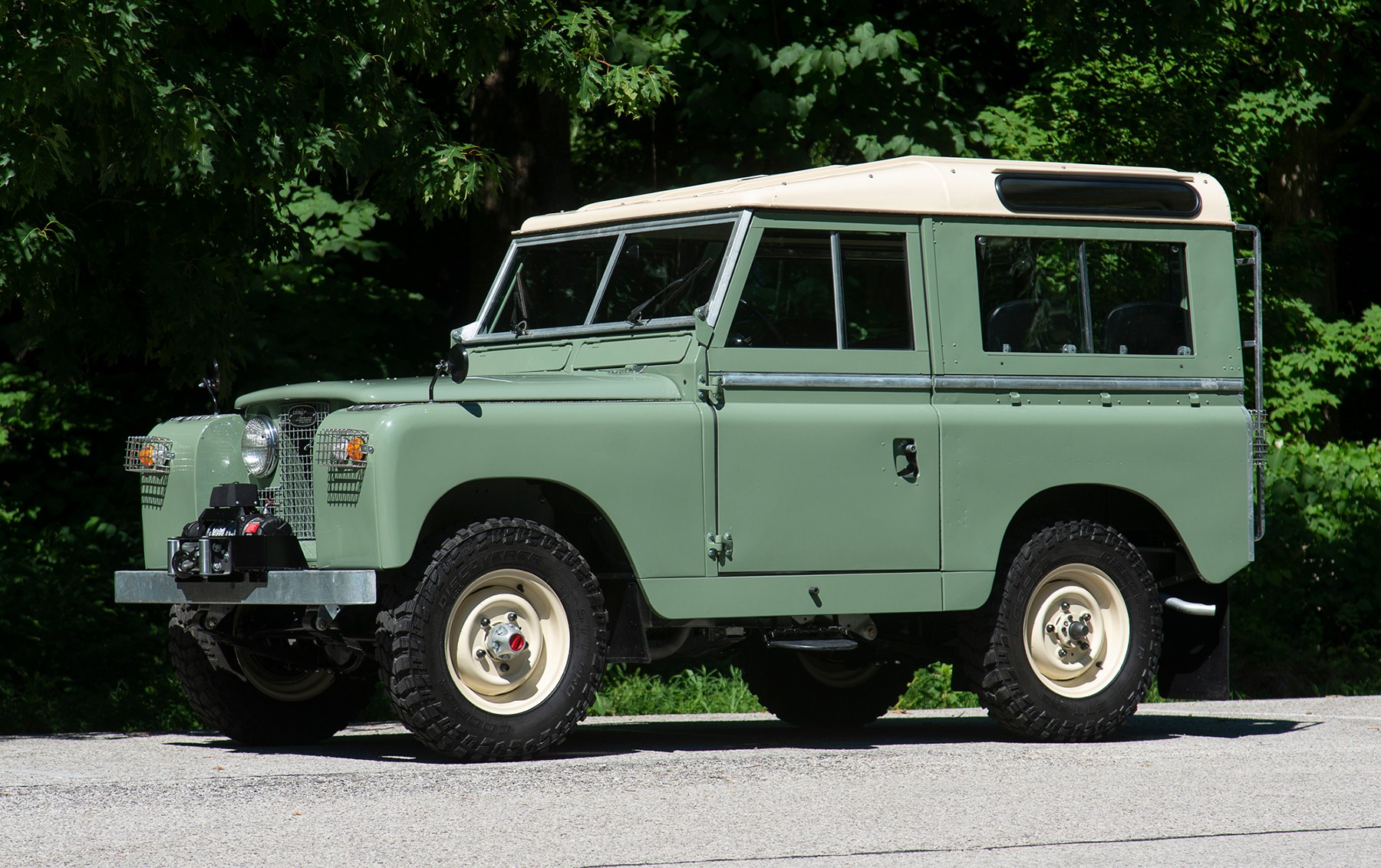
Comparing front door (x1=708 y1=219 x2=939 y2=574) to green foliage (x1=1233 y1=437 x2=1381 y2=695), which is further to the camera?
green foliage (x1=1233 y1=437 x2=1381 y2=695)

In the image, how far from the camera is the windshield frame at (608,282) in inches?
326

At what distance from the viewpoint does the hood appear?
7.67m

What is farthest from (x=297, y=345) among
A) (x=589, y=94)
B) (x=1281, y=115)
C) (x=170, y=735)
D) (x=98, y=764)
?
(x=1281, y=115)

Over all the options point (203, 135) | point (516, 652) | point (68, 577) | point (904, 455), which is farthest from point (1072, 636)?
point (68, 577)

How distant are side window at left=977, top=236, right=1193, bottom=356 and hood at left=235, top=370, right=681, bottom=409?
1677mm

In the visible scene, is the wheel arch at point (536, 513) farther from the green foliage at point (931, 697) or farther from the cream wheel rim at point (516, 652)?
the green foliage at point (931, 697)

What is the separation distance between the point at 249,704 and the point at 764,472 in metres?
2.52

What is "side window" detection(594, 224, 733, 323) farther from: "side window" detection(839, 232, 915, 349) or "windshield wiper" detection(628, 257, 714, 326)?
"side window" detection(839, 232, 915, 349)

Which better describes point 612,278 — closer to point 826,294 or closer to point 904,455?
point 826,294

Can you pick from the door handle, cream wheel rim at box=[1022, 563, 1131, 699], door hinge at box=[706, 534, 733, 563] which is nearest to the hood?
door hinge at box=[706, 534, 733, 563]

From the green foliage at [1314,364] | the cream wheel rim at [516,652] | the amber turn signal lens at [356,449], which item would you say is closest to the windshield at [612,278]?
the cream wheel rim at [516,652]

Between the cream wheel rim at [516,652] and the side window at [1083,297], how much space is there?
242cm

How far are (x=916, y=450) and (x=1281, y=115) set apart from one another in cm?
987

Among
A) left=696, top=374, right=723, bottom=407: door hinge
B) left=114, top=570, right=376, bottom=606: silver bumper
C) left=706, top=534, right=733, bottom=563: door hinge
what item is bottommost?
left=114, top=570, right=376, bottom=606: silver bumper
